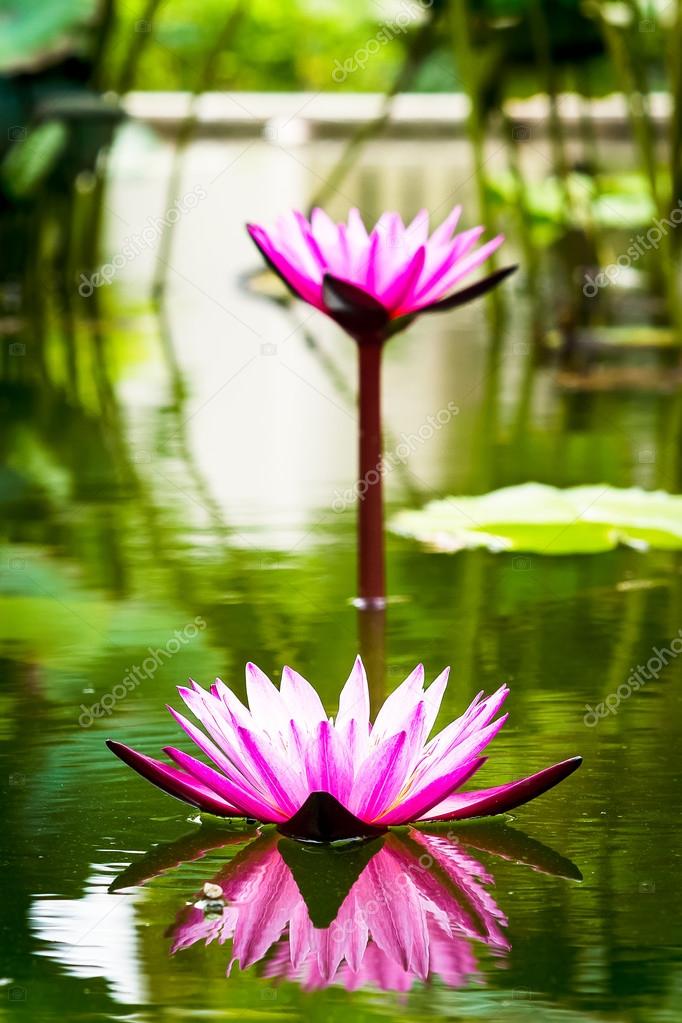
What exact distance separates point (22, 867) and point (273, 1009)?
0.23 m

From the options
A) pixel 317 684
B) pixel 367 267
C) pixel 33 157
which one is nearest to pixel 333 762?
pixel 317 684

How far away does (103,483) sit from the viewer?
7.27ft

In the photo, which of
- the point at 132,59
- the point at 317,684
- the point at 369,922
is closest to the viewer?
the point at 369,922

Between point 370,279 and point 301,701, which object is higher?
point 370,279

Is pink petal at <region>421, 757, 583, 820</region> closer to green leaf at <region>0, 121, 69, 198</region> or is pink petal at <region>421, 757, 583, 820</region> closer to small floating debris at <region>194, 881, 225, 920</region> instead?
small floating debris at <region>194, 881, 225, 920</region>

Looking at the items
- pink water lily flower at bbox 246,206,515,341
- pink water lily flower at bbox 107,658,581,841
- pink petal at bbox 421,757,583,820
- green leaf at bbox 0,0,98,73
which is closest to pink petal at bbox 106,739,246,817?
pink water lily flower at bbox 107,658,581,841

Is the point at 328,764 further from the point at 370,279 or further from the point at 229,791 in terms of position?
the point at 370,279

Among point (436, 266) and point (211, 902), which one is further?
point (436, 266)

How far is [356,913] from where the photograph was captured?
2.68ft

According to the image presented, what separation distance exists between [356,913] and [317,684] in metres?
0.45

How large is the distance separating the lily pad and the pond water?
0.04 meters

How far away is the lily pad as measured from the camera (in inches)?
71.6

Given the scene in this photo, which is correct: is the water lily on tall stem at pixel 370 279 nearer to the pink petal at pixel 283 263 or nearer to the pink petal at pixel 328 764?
the pink petal at pixel 283 263

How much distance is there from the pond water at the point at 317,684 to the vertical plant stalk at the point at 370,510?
3 cm
